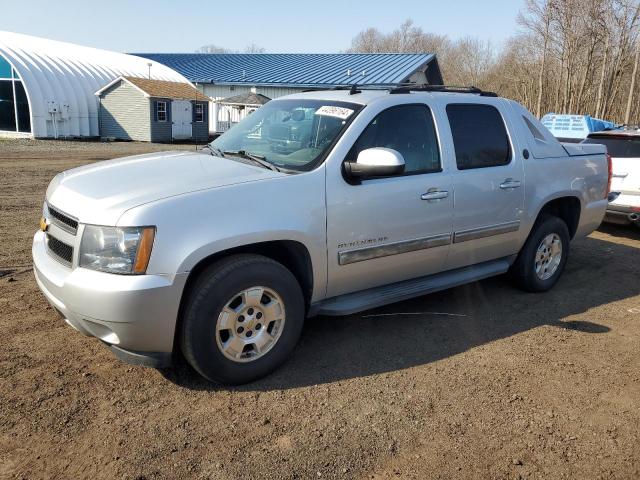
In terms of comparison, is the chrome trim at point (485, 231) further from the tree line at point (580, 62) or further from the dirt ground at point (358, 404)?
the tree line at point (580, 62)

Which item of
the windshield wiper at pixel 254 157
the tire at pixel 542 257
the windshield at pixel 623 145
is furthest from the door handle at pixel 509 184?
the windshield at pixel 623 145

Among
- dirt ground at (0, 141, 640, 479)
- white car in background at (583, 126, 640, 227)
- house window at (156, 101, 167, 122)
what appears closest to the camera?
dirt ground at (0, 141, 640, 479)

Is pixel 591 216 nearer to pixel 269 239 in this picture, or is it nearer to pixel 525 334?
pixel 525 334

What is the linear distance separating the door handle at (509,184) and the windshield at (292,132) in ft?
5.27

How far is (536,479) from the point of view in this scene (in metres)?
2.74

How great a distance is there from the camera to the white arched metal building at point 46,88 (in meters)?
24.3

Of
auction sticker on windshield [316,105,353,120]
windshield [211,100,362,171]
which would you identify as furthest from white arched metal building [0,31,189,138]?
auction sticker on windshield [316,105,353,120]

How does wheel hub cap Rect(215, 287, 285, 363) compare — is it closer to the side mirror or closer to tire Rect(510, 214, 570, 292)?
the side mirror

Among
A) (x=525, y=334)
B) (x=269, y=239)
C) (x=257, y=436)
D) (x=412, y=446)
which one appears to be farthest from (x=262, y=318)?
(x=525, y=334)

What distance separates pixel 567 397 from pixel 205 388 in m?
2.41

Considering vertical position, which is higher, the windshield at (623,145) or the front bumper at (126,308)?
the windshield at (623,145)

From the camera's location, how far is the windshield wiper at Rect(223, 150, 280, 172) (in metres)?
3.72

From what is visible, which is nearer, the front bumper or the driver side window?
the front bumper

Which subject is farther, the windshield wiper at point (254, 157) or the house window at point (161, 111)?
the house window at point (161, 111)
